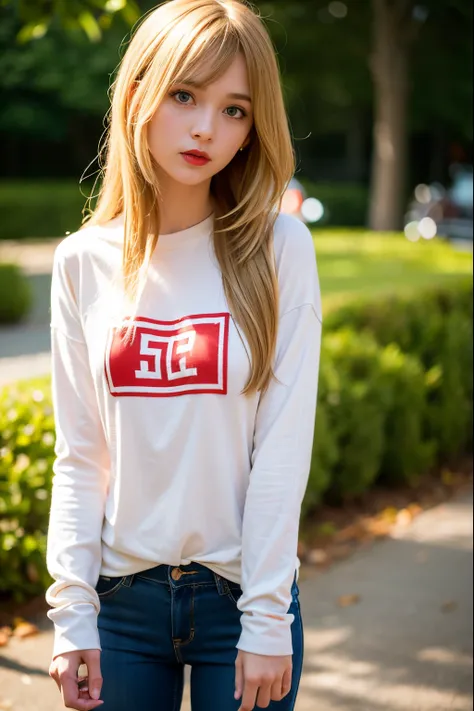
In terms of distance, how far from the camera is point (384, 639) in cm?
411

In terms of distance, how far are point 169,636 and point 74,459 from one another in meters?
0.40

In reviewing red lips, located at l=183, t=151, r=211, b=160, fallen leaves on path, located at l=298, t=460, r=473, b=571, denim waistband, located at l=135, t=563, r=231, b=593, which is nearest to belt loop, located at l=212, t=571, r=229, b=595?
denim waistband, located at l=135, t=563, r=231, b=593

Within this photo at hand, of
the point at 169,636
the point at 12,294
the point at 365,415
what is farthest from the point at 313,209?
the point at 169,636

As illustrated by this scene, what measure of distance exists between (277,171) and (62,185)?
26.3m

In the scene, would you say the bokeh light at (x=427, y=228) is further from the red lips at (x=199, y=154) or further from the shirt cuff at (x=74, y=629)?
the shirt cuff at (x=74, y=629)

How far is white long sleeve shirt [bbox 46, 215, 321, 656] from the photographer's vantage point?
1.88 m

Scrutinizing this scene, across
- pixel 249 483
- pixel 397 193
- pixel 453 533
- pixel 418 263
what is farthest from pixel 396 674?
pixel 397 193

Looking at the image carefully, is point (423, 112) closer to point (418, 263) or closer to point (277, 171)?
point (418, 263)

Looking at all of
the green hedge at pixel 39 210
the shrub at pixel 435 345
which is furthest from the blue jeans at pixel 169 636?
the green hedge at pixel 39 210

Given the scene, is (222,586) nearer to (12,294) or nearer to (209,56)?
(209,56)

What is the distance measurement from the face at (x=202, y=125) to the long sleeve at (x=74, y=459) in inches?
12.3

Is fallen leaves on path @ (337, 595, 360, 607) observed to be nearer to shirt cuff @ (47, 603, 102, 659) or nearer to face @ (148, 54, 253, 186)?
shirt cuff @ (47, 603, 102, 659)

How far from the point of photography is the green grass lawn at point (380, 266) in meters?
7.36

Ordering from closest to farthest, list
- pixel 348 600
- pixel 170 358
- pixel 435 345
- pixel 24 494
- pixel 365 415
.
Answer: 1. pixel 170 358
2. pixel 24 494
3. pixel 348 600
4. pixel 365 415
5. pixel 435 345
